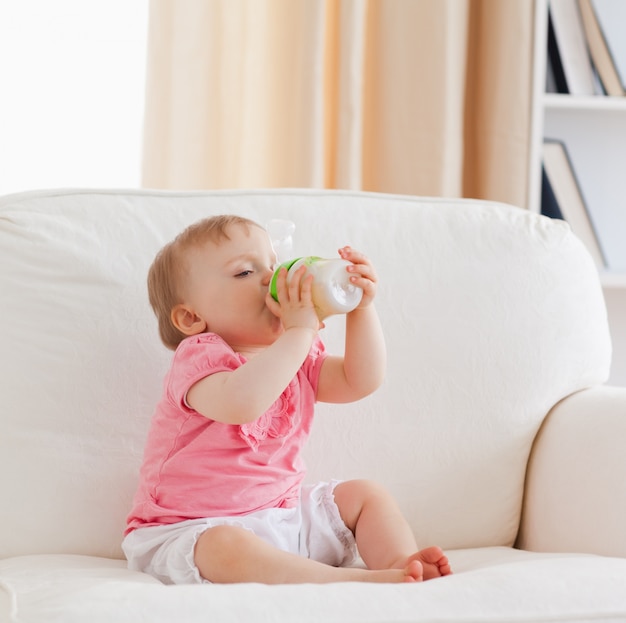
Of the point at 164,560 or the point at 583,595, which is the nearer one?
the point at 583,595

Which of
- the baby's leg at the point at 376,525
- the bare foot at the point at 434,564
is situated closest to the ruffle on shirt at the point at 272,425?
the baby's leg at the point at 376,525

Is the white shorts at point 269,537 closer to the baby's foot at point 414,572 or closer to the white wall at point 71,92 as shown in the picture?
the baby's foot at point 414,572

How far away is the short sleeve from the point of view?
109cm

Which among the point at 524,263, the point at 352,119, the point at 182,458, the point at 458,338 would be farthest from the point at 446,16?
the point at 182,458

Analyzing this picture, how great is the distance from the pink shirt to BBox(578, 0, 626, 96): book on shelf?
132 centimetres

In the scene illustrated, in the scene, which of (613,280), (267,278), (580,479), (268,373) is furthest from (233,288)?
(613,280)

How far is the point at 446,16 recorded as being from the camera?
201cm

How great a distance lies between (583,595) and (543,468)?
49cm

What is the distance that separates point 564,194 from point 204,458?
1.31 metres

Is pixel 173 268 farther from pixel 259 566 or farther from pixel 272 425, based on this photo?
pixel 259 566

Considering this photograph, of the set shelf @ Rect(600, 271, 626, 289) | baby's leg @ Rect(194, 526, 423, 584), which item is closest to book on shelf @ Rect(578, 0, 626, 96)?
shelf @ Rect(600, 271, 626, 289)

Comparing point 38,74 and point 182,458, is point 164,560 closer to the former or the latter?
point 182,458

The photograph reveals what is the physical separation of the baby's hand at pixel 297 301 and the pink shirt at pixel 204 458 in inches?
3.6

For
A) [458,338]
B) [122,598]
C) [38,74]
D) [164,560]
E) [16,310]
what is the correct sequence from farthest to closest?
[38,74] < [458,338] < [16,310] < [164,560] < [122,598]
